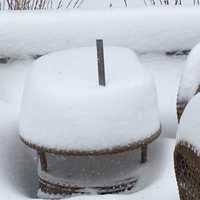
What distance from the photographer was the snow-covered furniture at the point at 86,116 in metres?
2.93

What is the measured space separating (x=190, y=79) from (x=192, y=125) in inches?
44.4

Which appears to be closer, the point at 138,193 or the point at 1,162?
the point at 138,193

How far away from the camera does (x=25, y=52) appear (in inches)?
159

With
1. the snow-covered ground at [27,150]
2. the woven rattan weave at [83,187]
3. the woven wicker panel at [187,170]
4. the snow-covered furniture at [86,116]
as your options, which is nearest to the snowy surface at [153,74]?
the snow-covered ground at [27,150]

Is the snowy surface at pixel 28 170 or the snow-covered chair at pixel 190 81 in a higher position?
the snow-covered chair at pixel 190 81

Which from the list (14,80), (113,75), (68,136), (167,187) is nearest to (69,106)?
(68,136)

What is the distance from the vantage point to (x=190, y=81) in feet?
10.1

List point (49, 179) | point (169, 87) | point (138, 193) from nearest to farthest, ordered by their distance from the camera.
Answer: point (138, 193) < point (49, 179) < point (169, 87)

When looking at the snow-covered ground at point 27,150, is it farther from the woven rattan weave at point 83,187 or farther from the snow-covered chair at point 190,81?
the snow-covered chair at point 190,81

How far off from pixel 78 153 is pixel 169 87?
4.01 ft

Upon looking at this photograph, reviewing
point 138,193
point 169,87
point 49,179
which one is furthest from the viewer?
point 169,87

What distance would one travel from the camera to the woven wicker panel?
2033mm

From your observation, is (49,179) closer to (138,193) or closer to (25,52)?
(138,193)

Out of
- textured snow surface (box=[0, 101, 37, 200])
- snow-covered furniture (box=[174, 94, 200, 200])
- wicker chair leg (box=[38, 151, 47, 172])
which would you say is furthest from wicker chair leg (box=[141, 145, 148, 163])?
snow-covered furniture (box=[174, 94, 200, 200])
